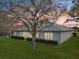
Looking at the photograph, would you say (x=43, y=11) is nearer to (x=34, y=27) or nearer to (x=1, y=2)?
(x=34, y=27)

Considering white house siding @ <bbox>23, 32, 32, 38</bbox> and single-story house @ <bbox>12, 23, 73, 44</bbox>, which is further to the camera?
white house siding @ <bbox>23, 32, 32, 38</bbox>

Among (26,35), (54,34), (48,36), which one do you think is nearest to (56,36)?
(54,34)

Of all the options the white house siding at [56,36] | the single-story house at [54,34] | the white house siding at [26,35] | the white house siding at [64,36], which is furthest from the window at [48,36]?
the white house siding at [26,35]

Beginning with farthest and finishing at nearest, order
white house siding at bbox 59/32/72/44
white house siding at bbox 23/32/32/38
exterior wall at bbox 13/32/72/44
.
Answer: white house siding at bbox 23/32/32/38 → white house siding at bbox 59/32/72/44 → exterior wall at bbox 13/32/72/44

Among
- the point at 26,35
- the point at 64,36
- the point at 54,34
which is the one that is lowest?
the point at 64,36

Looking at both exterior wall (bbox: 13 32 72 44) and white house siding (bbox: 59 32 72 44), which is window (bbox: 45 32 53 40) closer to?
exterior wall (bbox: 13 32 72 44)

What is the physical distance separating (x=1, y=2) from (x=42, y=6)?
17.6 feet

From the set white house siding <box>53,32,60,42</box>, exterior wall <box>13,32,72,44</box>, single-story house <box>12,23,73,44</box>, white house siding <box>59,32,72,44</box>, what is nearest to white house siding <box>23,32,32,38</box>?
exterior wall <box>13,32,72,44</box>

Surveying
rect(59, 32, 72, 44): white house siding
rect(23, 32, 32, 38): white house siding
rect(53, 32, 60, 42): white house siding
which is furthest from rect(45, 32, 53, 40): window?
rect(23, 32, 32, 38): white house siding

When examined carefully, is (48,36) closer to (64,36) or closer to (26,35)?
(64,36)

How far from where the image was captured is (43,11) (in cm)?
2714

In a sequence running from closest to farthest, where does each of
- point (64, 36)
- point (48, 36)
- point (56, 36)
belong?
point (56, 36) → point (48, 36) → point (64, 36)

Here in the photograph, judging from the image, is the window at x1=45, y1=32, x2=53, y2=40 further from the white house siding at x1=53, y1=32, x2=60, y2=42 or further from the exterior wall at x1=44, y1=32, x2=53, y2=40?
the white house siding at x1=53, y1=32, x2=60, y2=42

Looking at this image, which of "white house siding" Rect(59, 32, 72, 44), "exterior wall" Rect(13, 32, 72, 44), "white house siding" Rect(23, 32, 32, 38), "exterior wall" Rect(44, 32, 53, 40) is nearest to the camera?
"exterior wall" Rect(13, 32, 72, 44)
